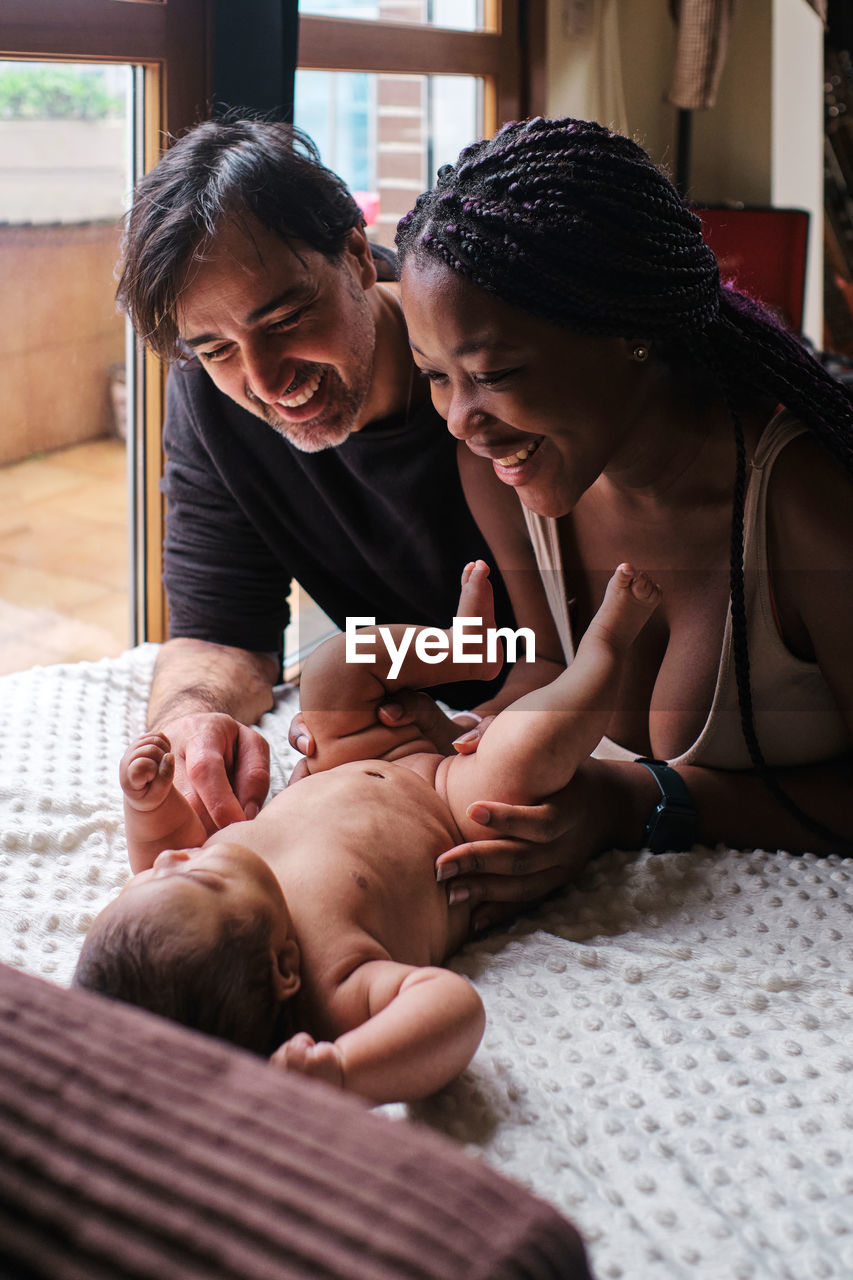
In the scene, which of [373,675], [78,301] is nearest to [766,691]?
[373,675]

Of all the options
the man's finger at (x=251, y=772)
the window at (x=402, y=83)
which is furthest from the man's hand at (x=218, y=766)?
the window at (x=402, y=83)

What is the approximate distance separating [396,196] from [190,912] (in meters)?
2.06

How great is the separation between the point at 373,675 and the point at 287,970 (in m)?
0.42

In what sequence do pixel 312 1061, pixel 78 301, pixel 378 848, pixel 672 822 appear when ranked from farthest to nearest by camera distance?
pixel 78 301 → pixel 672 822 → pixel 378 848 → pixel 312 1061

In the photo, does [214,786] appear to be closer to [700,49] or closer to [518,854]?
[518,854]

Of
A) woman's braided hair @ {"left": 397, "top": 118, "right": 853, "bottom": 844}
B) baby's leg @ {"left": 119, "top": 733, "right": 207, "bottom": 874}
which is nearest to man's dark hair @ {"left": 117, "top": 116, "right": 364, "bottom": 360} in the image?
woman's braided hair @ {"left": 397, "top": 118, "right": 853, "bottom": 844}

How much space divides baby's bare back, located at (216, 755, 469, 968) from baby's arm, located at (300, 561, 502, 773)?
6 centimetres

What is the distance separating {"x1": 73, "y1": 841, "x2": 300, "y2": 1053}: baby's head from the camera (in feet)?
2.33

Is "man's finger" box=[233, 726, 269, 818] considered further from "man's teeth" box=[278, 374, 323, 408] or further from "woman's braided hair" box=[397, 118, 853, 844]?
"woman's braided hair" box=[397, 118, 853, 844]

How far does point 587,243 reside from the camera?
0.93 m

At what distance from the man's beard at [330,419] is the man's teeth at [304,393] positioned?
0.01 metres

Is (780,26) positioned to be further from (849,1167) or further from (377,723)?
(849,1167)

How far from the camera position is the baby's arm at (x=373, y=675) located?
1.15 m

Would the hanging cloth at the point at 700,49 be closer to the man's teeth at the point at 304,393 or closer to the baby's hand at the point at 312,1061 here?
the man's teeth at the point at 304,393
